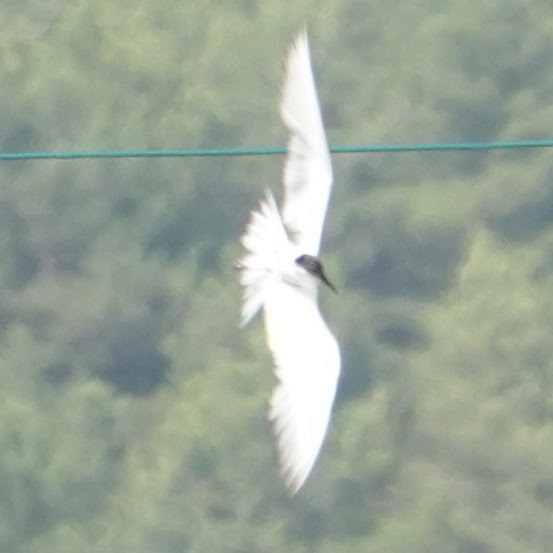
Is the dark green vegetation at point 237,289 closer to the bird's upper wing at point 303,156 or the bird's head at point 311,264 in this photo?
the bird's upper wing at point 303,156

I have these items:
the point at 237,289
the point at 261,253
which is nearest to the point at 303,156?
the point at 261,253

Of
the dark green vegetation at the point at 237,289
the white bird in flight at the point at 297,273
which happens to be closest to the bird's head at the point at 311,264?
the white bird in flight at the point at 297,273

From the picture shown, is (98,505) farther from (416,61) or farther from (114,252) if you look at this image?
(416,61)

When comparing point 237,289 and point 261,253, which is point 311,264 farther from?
point 237,289

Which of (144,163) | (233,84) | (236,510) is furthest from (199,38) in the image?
(236,510)

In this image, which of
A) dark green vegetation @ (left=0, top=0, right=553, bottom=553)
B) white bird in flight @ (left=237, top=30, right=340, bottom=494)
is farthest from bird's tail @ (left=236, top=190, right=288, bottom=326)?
dark green vegetation @ (left=0, top=0, right=553, bottom=553)
